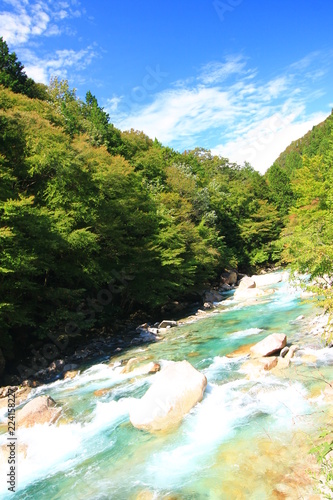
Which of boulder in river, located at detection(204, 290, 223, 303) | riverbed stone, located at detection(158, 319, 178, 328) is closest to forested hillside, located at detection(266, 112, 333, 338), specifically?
boulder in river, located at detection(204, 290, 223, 303)

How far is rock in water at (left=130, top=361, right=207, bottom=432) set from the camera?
7.88 metres

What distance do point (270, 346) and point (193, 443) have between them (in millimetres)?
5101

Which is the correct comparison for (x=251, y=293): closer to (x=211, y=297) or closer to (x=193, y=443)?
(x=211, y=297)

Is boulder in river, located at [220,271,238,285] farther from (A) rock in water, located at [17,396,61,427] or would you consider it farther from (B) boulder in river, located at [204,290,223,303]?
(A) rock in water, located at [17,396,61,427]

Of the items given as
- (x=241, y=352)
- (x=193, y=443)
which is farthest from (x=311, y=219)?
(x=193, y=443)

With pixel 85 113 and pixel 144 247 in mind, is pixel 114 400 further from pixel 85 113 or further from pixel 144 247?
pixel 85 113

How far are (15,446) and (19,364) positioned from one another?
7961 mm

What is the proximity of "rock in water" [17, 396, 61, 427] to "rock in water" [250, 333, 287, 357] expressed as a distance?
6.74 meters

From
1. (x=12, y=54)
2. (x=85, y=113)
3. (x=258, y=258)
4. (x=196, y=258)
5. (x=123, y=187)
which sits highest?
(x=12, y=54)

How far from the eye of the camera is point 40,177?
18.6 metres

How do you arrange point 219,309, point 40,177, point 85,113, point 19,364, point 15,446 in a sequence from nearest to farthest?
1. point 15,446
2. point 19,364
3. point 40,177
4. point 219,309
5. point 85,113

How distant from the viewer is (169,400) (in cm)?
812

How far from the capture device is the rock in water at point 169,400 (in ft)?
25.9

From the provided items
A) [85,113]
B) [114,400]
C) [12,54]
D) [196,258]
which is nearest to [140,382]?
[114,400]
